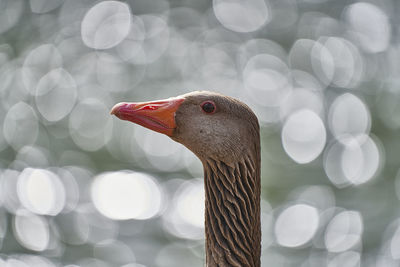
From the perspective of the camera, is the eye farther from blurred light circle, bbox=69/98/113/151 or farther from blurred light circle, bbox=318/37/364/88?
blurred light circle, bbox=318/37/364/88

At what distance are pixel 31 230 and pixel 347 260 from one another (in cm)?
423

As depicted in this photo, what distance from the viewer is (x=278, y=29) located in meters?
13.9

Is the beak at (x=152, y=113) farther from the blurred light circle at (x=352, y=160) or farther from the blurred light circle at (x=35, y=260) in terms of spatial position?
the blurred light circle at (x=352, y=160)

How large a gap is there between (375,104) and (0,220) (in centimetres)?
624

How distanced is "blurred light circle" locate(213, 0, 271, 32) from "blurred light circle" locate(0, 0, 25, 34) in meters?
3.85

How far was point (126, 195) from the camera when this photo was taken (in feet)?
35.1

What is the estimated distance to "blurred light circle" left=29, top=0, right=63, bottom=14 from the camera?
46.6ft

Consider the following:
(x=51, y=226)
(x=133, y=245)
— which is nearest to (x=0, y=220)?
(x=51, y=226)

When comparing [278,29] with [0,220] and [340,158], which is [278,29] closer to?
[340,158]

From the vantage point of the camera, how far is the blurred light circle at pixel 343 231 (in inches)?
378

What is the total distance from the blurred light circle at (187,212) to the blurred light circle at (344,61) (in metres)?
3.55

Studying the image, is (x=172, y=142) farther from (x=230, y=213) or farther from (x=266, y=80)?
(x=230, y=213)

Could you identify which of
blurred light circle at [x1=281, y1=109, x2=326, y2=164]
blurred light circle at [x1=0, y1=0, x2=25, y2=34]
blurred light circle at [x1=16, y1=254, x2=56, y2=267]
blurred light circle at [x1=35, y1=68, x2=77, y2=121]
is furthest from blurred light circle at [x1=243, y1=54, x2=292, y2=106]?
blurred light circle at [x1=16, y1=254, x2=56, y2=267]

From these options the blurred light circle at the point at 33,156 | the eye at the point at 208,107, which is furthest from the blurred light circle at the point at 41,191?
the eye at the point at 208,107
